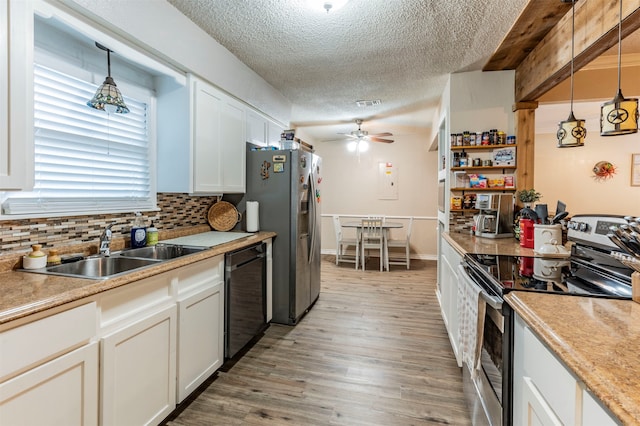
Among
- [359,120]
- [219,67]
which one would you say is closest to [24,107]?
[219,67]

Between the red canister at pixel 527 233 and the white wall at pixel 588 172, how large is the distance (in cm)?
354

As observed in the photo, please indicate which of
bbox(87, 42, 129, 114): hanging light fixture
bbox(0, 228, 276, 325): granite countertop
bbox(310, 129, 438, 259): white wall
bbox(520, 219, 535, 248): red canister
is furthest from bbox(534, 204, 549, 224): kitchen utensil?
bbox(310, 129, 438, 259): white wall

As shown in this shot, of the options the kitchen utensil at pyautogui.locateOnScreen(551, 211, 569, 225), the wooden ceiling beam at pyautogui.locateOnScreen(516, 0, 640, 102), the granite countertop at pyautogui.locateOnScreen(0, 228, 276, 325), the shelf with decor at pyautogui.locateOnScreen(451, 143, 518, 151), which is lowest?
the granite countertop at pyautogui.locateOnScreen(0, 228, 276, 325)

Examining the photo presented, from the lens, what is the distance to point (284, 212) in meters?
3.04

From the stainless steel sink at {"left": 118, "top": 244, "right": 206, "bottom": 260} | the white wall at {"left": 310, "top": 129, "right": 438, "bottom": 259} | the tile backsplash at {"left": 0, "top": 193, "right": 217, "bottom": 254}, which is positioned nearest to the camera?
the tile backsplash at {"left": 0, "top": 193, "right": 217, "bottom": 254}

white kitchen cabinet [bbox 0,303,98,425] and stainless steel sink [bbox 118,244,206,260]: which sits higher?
stainless steel sink [bbox 118,244,206,260]

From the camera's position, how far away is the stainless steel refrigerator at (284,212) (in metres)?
3.01

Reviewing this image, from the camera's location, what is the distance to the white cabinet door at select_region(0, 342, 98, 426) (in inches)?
39.6

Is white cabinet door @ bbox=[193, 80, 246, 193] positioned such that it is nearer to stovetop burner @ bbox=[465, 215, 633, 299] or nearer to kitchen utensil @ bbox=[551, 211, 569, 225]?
stovetop burner @ bbox=[465, 215, 633, 299]

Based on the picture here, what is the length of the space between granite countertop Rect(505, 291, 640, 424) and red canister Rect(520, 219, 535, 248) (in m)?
1.27

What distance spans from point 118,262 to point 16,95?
1014mm

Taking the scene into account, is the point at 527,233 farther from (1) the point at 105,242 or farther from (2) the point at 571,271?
(1) the point at 105,242

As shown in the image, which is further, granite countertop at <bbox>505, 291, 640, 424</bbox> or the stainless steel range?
the stainless steel range

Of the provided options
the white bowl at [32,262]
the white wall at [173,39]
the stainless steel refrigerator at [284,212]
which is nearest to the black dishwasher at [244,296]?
the stainless steel refrigerator at [284,212]
